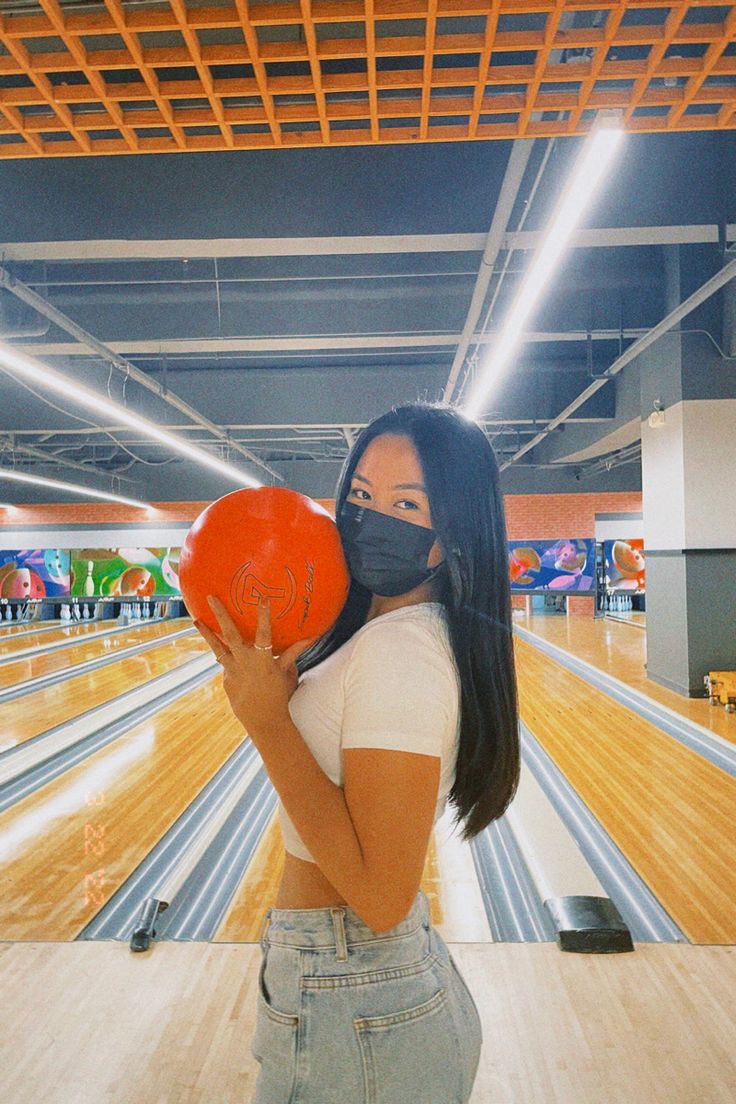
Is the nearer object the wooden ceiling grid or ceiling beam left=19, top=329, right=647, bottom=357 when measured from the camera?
the wooden ceiling grid

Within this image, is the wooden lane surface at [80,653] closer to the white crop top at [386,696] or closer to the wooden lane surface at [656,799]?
the wooden lane surface at [656,799]

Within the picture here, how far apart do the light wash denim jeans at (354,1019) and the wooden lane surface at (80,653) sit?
333 inches

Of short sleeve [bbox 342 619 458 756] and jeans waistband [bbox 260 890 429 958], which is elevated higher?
short sleeve [bbox 342 619 458 756]

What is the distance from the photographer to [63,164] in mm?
4559

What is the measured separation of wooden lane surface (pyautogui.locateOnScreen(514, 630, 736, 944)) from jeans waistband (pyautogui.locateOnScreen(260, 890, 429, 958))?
2.39 metres

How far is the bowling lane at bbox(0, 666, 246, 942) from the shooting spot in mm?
3148

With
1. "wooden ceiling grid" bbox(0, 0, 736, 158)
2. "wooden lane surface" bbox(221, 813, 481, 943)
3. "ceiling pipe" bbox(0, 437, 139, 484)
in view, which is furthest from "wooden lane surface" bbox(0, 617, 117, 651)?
"wooden ceiling grid" bbox(0, 0, 736, 158)

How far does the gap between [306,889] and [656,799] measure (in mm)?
3992

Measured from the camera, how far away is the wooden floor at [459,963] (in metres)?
2.08

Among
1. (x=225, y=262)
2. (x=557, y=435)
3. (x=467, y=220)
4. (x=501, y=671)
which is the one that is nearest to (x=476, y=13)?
(x=501, y=671)

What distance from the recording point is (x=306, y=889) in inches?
36.9

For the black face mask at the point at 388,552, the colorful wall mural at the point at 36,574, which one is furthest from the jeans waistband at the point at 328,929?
the colorful wall mural at the point at 36,574

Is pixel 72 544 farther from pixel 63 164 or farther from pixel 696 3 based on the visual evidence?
pixel 696 3

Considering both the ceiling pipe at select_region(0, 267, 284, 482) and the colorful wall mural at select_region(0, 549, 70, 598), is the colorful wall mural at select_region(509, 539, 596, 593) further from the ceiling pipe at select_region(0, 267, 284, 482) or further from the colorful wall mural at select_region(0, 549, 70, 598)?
the colorful wall mural at select_region(0, 549, 70, 598)
